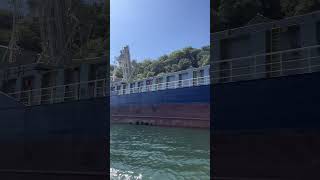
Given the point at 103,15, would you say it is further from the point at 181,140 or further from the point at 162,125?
the point at 162,125

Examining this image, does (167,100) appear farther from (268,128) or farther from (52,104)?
(268,128)

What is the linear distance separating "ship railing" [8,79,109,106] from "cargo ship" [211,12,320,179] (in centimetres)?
142

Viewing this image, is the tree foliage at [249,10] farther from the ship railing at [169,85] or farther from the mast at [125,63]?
the mast at [125,63]

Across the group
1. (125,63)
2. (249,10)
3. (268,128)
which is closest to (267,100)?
(268,128)

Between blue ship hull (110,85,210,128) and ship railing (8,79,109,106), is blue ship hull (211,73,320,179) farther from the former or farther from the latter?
ship railing (8,79,109,106)

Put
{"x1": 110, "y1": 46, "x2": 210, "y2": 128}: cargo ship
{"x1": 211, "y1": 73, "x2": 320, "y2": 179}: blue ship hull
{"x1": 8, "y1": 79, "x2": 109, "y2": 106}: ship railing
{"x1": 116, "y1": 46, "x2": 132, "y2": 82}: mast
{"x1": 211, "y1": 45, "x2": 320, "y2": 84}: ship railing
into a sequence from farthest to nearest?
{"x1": 116, "y1": 46, "x2": 132, "y2": 82}: mast → {"x1": 110, "y1": 46, "x2": 210, "y2": 128}: cargo ship → {"x1": 8, "y1": 79, "x2": 109, "y2": 106}: ship railing → {"x1": 211, "y1": 73, "x2": 320, "y2": 179}: blue ship hull → {"x1": 211, "y1": 45, "x2": 320, "y2": 84}: ship railing

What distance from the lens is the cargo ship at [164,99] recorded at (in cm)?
562

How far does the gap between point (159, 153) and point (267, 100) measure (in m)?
4.47

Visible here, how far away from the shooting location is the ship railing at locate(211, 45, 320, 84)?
10.8 ft

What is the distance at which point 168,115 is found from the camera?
7266 mm

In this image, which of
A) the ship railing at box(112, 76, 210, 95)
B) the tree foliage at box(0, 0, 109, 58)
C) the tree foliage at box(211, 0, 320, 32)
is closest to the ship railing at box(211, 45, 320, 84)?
the tree foliage at box(211, 0, 320, 32)

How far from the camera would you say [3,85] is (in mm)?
5207

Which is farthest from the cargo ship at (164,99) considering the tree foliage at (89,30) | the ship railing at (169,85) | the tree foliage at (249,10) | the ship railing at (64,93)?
the tree foliage at (89,30)

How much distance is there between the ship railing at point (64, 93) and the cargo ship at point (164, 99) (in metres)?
1.14
